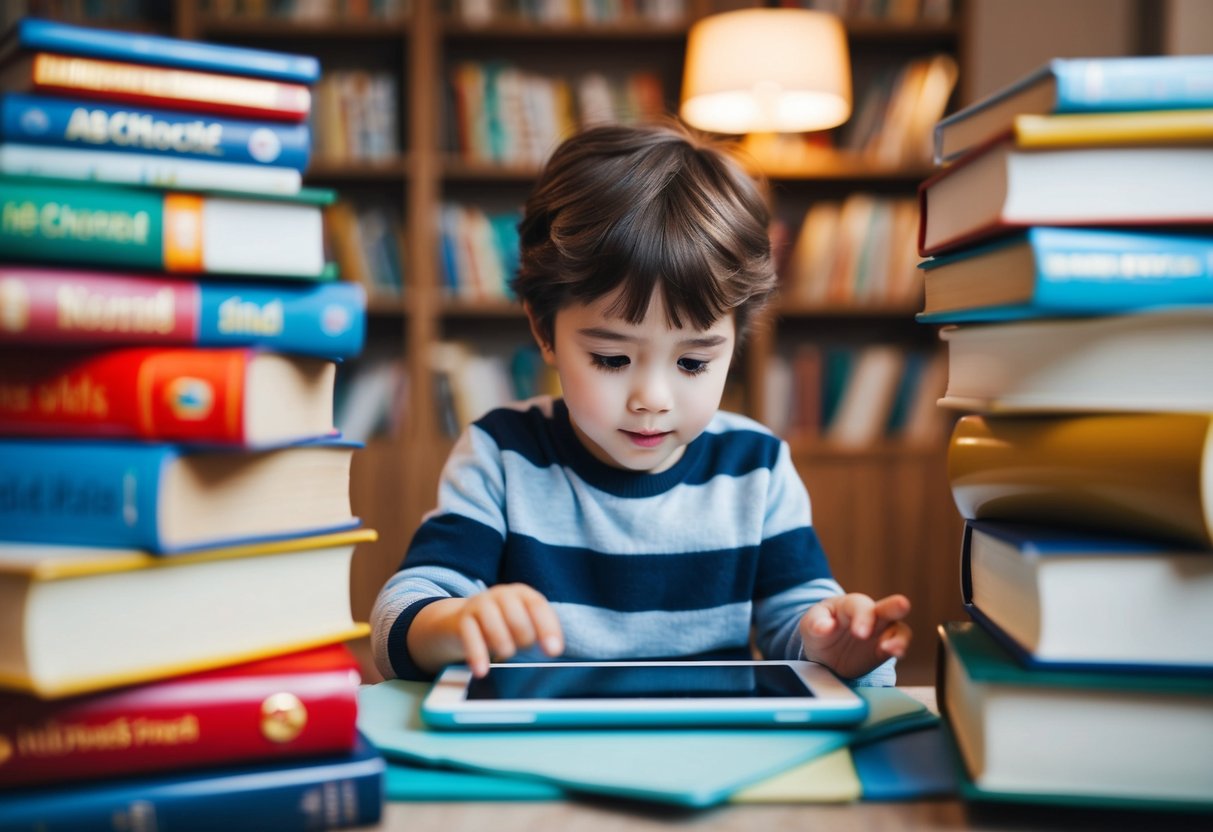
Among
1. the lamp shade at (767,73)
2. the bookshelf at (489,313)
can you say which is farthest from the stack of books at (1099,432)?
the bookshelf at (489,313)

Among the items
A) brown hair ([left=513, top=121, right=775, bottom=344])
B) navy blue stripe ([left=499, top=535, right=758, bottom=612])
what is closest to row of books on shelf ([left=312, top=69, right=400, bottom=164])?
brown hair ([left=513, top=121, right=775, bottom=344])

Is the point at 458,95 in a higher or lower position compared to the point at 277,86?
higher

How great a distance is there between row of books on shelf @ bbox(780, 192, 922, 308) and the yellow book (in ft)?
7.43

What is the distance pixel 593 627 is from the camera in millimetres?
1062

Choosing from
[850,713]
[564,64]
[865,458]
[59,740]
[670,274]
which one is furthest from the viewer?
[564,64]

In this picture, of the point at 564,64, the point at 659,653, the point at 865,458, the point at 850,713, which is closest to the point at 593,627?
the point at 659,653

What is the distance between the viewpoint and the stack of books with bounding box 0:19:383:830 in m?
0.48

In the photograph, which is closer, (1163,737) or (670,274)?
(1163,737)

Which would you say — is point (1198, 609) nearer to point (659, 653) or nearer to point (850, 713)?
point (850, 713)

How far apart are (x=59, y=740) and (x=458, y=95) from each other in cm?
253

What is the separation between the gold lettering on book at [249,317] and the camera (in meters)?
0.53

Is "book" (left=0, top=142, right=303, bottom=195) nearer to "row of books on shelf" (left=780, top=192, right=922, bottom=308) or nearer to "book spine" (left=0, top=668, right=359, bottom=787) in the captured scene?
"book spine" (left=0, top=668, right=359, bottom=787)

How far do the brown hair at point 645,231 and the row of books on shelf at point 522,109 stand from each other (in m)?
1.68

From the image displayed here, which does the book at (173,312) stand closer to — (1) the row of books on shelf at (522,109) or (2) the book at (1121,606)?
(2) the book at (1121,606)
